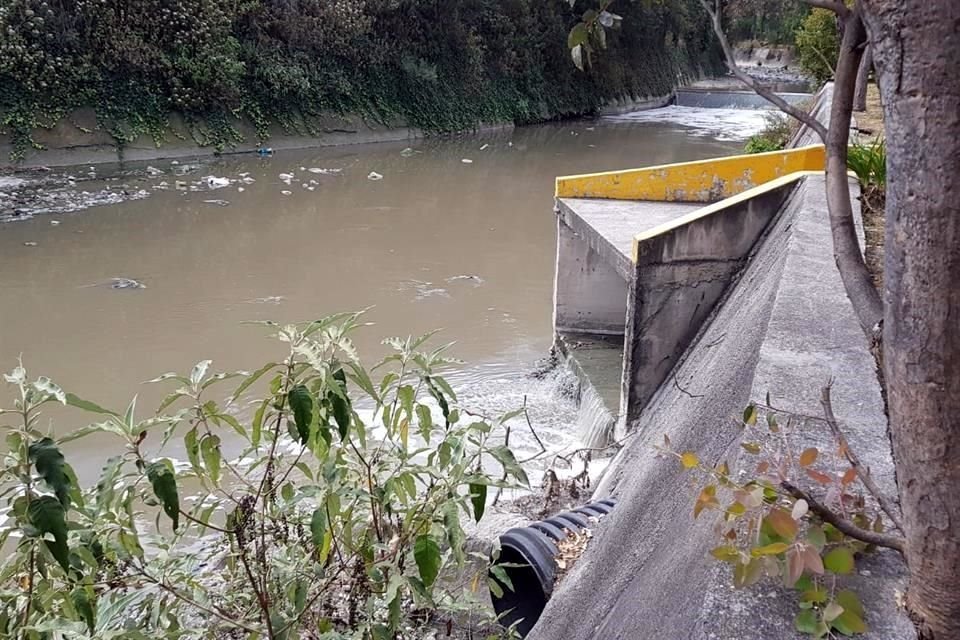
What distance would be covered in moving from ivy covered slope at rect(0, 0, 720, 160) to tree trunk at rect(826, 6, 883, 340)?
15948mm

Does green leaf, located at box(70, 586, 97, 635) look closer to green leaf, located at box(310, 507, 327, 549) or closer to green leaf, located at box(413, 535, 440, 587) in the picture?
green leaf, located at box(310, 507, 327, 549)

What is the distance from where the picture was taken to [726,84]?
3938 centimetres

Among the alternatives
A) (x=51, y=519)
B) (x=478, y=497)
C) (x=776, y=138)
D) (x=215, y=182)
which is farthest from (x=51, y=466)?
(x=215, y=182)

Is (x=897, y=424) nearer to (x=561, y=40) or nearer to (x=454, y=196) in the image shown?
(x=454, y=196)

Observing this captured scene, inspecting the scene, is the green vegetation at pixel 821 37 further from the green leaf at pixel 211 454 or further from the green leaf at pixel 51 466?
the green leaf at pixel 51 466

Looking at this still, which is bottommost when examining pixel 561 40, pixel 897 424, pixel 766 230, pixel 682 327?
pixel 682 327

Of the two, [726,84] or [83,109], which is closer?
[83,109]

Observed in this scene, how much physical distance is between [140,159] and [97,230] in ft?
19.2

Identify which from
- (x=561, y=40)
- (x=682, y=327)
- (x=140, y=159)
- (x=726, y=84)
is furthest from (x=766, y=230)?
(x=726, y=84)

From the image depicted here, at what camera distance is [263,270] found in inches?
387

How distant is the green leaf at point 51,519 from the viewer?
1400 mm

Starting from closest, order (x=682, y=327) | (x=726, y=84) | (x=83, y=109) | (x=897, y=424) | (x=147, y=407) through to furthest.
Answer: (x=897, y=424) < (x=682, y=327) < (x=147, y=407) < (x=83, y=109) < (x=726, y=84)

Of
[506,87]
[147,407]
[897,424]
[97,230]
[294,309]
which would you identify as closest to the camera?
[897,424]

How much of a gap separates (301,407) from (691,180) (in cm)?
568
